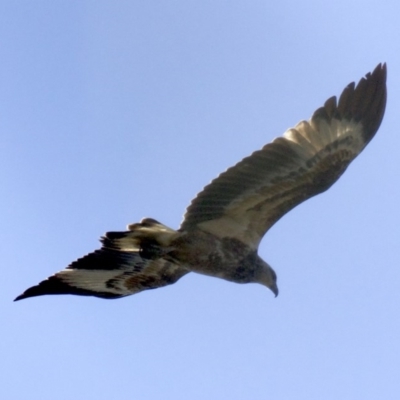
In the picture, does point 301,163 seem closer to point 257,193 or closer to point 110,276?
point 257,193

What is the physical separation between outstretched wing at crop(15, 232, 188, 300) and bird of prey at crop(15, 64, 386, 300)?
5.3 inches

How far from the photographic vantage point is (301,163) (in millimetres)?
12422

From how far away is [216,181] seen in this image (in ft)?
40.2

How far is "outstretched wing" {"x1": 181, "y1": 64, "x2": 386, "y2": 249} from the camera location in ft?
40.4

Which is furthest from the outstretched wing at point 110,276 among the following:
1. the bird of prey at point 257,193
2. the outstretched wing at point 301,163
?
the outstretched wing at point 301,163

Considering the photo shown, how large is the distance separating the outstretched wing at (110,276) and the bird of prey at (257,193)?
0.13 metres

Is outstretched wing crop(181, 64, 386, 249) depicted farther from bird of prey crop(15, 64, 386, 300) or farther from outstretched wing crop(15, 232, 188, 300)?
outstretched wing crop(15, 232, 188, 300)

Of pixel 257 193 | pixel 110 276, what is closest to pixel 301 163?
pixel 257 193

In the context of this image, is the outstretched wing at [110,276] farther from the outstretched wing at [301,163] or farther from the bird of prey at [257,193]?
the outstretched wing at [301,163]

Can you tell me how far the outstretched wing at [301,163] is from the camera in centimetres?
1233

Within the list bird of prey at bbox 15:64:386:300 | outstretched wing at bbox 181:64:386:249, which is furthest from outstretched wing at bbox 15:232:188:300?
outstretched wing at bbox 181:64:386:249

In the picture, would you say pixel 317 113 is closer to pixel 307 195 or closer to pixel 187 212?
pixel 307 195

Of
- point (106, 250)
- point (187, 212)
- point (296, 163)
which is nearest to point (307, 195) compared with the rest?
point (296, 163)

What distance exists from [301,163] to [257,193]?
1.82 feet
